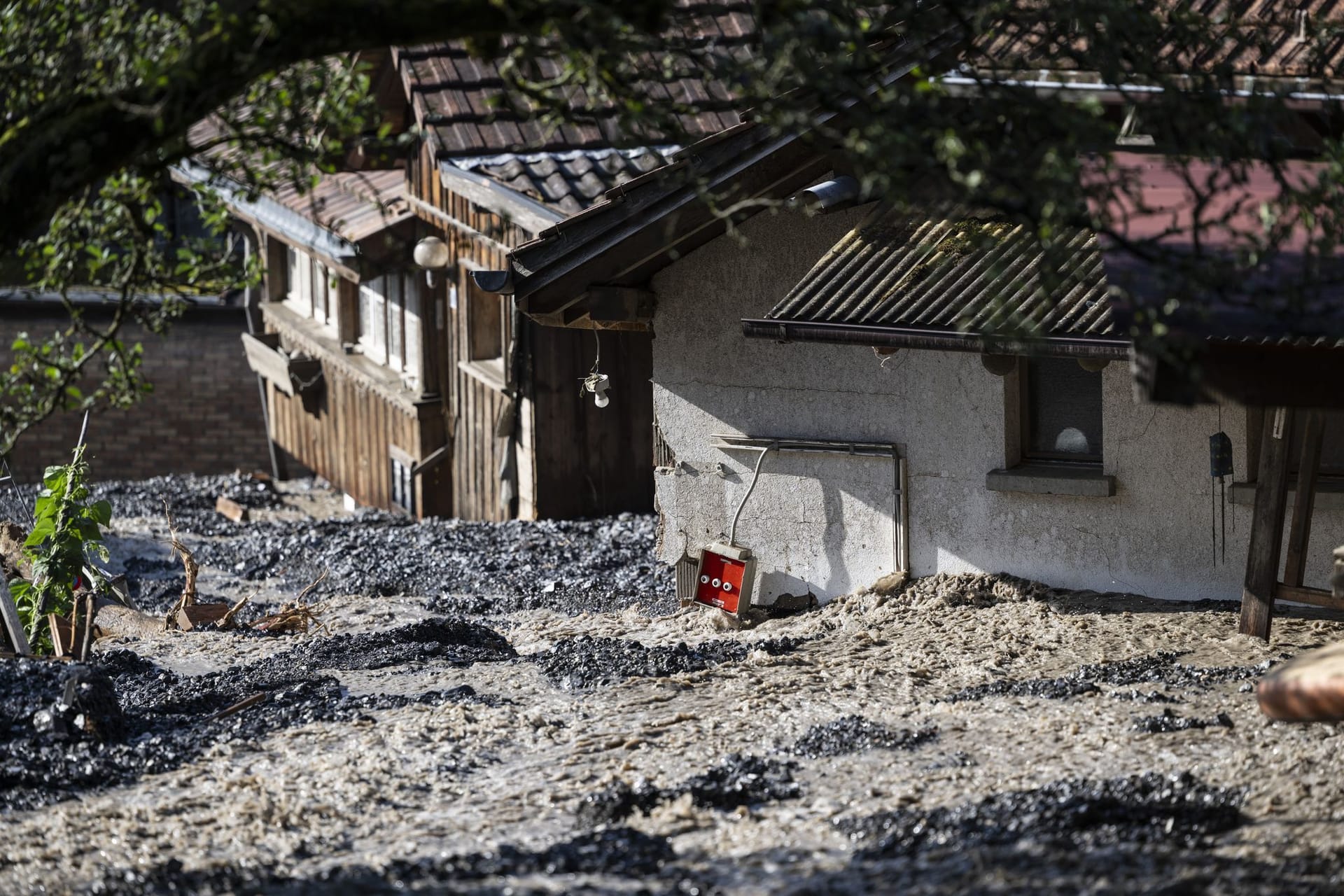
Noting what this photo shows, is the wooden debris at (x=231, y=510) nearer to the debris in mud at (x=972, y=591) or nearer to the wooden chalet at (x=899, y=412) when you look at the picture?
the wooden chalet at (x=899, y=412)

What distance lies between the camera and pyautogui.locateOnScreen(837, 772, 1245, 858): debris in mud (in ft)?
17.7

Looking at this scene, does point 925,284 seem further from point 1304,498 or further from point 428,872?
point 428,872

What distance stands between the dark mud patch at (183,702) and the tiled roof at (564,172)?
4.17m

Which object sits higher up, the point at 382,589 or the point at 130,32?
the point at 130,32

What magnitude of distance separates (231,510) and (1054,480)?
40.6 ft

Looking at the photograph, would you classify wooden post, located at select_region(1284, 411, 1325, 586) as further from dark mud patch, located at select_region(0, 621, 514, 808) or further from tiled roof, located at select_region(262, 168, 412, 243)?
tiled roof, located at select_region(262, 168, 412, 243)

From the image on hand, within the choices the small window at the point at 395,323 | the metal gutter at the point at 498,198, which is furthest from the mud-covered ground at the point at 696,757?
the small window at the point at 395,323

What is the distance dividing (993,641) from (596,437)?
6304 mm

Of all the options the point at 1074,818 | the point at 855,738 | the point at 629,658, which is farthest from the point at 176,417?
the point at 1074,818

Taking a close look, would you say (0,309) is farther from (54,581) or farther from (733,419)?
(733,419)

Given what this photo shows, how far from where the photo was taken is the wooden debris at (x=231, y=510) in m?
18.6

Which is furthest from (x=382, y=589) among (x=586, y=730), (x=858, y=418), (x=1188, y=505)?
(x=1188, y=505)

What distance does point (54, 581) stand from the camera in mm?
→ 9773

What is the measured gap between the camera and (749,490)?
10.3m
